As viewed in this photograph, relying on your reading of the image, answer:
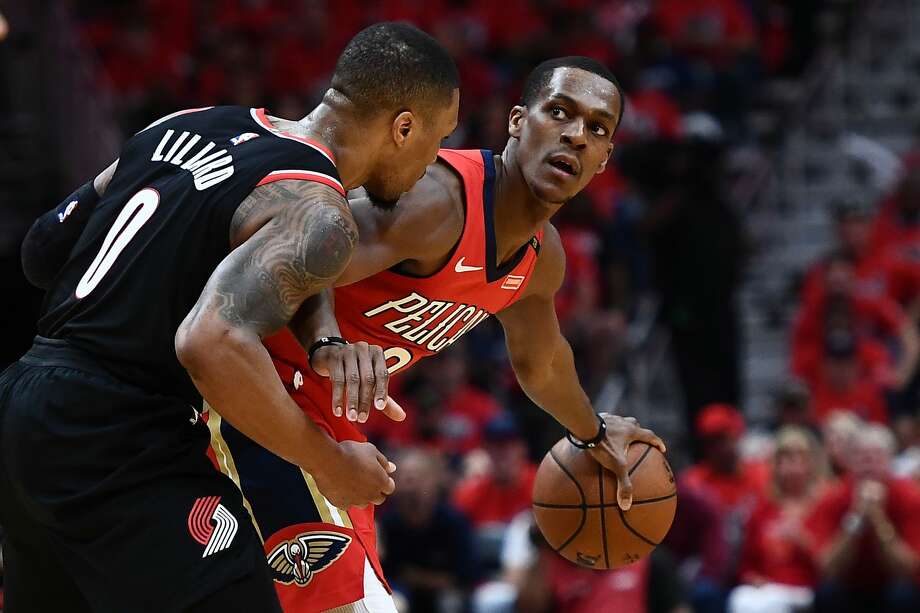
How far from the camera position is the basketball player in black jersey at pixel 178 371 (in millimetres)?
3580

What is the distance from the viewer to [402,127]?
13.2ft

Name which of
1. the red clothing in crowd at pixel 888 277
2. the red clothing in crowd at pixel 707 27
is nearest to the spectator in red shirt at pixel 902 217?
the red clothing in crowd at pixel 888 277

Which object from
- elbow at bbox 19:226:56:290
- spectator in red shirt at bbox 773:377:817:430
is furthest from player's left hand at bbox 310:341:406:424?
spectator in red shirt at bbox 773:377:817:430

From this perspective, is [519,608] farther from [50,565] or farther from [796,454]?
[50,565]

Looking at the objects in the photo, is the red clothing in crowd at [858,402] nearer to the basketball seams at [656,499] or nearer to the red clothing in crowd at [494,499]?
the red clothing in crowd at [494,499]

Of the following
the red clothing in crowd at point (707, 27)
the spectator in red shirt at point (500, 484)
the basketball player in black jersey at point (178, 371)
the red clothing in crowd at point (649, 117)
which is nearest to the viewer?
the basketball player in black jersey at point (178, 371)

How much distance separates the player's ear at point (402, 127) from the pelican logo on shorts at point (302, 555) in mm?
1332

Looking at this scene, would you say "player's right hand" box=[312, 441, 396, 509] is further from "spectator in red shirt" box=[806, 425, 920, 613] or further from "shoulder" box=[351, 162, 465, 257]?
"spectator in red shirt" box=[806, 425, 920, 613]

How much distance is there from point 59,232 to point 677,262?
792 cm

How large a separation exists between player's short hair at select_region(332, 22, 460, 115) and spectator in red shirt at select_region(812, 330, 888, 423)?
7.00m

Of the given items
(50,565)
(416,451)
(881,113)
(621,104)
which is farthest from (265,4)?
Answer: (50,565)

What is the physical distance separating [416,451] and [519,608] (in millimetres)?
1373

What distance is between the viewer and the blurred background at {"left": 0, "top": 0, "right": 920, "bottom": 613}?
8539mm

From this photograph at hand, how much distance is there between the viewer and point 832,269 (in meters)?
11.1
